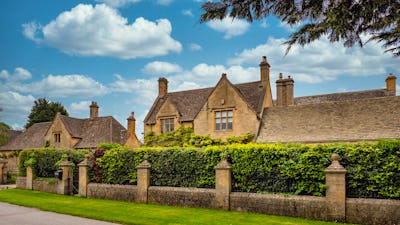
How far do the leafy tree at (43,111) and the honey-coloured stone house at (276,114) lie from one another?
3528 cm

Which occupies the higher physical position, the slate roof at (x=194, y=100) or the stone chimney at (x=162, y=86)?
the stone chimney at (x=162, y=86)

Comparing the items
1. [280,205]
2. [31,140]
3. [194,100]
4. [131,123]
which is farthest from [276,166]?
[31,140]

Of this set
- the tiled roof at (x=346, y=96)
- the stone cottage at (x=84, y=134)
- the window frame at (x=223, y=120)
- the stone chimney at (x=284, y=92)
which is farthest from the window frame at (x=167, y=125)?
the tiled roof at (x=346, y=96)

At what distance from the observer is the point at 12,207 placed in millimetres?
14898

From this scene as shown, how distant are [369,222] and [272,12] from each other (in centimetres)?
858

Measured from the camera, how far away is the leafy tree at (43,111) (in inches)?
2456

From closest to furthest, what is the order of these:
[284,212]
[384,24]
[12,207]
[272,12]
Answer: [384,24] < [272,12] < [284,212] < [12,207]

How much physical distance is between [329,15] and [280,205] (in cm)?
895

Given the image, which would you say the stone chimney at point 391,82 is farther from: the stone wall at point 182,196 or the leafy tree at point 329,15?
the leafy tree at point 329,15

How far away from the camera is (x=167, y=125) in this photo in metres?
33.1

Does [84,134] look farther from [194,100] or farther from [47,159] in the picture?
[47,159]

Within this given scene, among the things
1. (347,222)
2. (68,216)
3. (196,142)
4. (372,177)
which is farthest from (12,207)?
(196,142)

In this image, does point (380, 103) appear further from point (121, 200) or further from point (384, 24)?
point (384, 24)

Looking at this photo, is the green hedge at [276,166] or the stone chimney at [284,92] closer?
the green hedge at [276,166]
